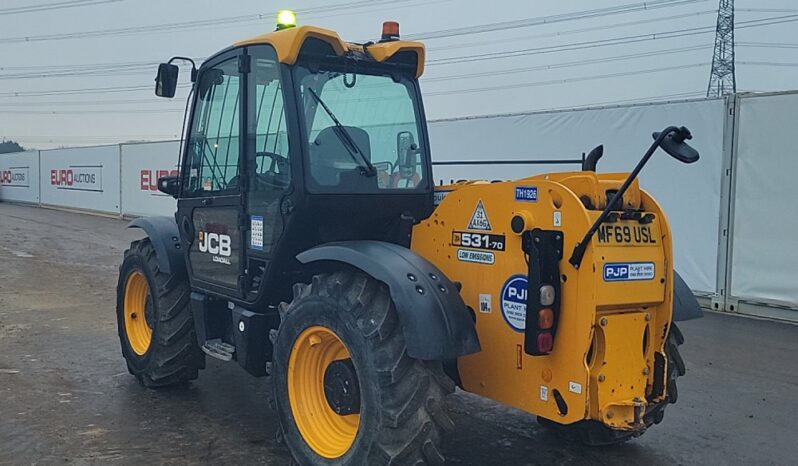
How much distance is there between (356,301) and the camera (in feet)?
12.2

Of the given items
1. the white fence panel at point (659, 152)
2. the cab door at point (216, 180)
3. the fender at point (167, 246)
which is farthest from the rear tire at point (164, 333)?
the white fence panel at point (659, 152)

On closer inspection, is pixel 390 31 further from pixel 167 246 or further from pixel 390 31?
pixel 167 246

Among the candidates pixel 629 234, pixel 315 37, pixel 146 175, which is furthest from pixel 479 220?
pixel 146 175

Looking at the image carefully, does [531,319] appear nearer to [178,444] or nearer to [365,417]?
[365,417]

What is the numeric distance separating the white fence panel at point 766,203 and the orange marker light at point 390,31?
20.6 feet

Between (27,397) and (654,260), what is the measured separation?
4526 millimetres

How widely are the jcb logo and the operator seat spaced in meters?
0.97

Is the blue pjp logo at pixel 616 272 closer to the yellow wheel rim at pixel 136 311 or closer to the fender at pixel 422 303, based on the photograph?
the fender at pixel 422 303

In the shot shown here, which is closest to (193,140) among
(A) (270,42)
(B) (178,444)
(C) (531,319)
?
(A) (270,42)

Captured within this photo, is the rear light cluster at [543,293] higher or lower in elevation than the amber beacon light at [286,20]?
lower

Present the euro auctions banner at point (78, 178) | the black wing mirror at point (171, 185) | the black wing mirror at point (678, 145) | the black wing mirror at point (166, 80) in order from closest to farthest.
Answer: the black wing mirror at point (678, 145) < the black wing mirror at point (166, 80) < the black wing mirror at point (171, 185) < the euro auctions banner at point (78, 178)

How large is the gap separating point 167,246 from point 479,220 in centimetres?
279

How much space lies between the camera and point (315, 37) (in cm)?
439

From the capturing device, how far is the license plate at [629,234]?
3584 millimetres
